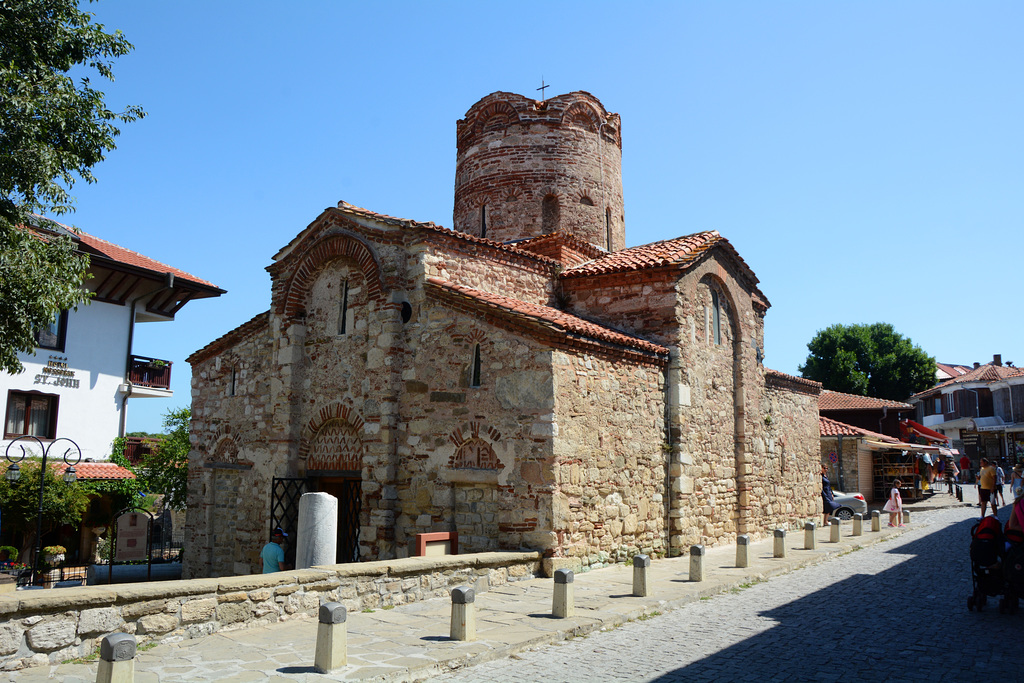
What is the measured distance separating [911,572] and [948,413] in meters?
36.9

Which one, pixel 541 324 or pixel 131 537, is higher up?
pixel 541 324

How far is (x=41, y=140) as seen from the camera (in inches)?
371

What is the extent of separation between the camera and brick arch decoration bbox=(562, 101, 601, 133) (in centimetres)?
1747

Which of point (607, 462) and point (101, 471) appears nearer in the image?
point (607, 462)

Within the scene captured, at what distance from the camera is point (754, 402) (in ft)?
51.0

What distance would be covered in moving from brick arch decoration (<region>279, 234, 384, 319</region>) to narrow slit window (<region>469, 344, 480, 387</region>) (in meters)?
2.06

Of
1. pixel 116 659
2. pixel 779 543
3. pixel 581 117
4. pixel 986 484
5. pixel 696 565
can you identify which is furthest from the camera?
pixel 581 117

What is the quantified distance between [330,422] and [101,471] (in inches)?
440

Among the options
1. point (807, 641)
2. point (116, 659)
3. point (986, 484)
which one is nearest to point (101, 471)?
point (116, 659)

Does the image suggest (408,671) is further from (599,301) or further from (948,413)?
(948,413)

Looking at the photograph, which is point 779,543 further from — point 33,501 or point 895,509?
point 33,501

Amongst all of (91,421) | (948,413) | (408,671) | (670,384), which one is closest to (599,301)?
(670,384)

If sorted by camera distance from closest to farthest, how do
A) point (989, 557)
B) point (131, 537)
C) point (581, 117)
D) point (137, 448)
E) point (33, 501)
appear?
point (989, 557) < point (33, 501) < point (581, 117) < point (131, 537) < point (137, 448)

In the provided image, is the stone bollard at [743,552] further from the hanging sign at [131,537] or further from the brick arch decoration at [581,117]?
the hanging sign at [131,537]
